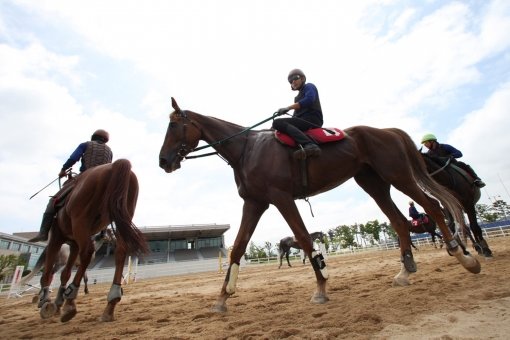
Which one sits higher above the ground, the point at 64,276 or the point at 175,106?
the point at 175,106

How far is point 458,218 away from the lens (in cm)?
407

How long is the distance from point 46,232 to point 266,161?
4155mm

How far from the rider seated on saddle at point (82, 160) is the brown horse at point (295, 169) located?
205 cm

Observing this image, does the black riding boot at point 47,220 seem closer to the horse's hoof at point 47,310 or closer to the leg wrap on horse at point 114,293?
the horse's hoof at point 47,310

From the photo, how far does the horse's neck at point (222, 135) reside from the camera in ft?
14.0

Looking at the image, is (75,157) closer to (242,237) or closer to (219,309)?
(242,237)

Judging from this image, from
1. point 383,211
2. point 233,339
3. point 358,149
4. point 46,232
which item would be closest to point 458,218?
point 383,211

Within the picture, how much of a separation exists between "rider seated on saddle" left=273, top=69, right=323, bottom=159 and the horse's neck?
64 cm

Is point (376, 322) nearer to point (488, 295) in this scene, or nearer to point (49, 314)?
point (488, 295)

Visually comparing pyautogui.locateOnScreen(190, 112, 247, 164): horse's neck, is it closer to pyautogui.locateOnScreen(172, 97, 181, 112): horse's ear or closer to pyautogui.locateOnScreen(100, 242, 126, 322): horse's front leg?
pyautogui.locateOnScreen(172, 97, 181, 112): horse's ear

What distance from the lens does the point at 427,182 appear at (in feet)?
14.5

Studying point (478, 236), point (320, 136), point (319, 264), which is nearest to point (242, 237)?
point (319, 264)

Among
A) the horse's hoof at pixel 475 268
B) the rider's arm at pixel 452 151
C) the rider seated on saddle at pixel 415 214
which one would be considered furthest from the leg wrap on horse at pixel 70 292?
the rider seated on saddle at pixel 415 214

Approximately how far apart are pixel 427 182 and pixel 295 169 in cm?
226
